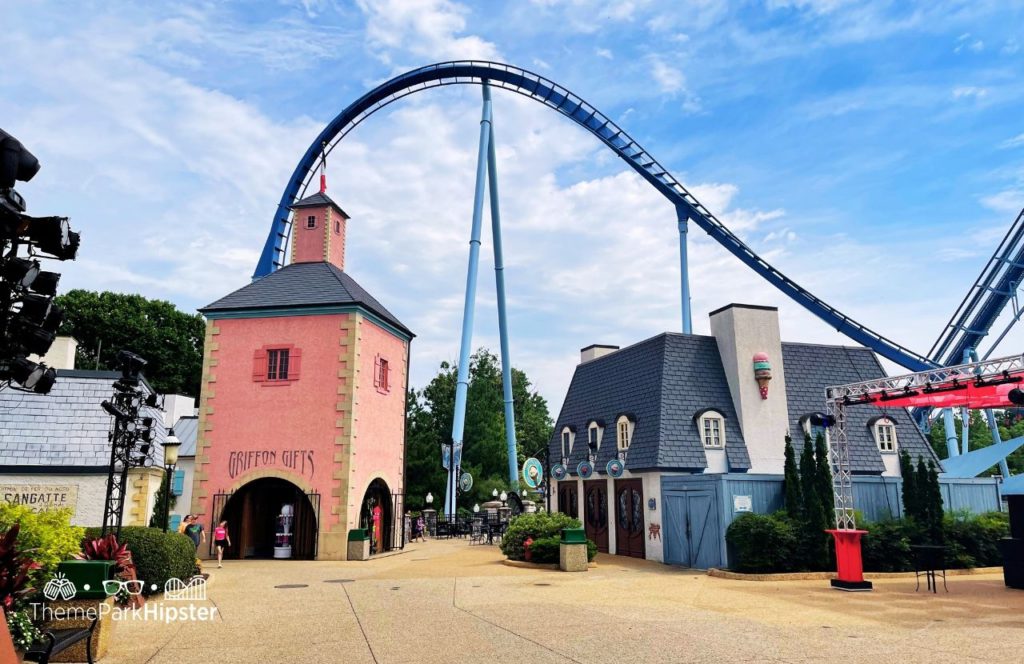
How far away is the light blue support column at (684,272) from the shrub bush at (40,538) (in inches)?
952

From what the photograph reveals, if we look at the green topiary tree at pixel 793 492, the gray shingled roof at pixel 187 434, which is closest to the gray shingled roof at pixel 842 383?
the green topiary tree at pixel 793 492

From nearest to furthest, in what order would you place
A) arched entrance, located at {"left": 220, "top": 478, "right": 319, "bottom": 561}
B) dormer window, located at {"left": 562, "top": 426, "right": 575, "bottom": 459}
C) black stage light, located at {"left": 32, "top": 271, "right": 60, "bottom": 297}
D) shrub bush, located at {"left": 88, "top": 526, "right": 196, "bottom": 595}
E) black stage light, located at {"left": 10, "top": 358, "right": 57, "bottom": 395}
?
black stage light, located at {"left": 32, "top": 271, "right": 60, "bottom": 297}, black stage light, located at {"left": 10, "top": 358, "right": 57, "bottom": 395}, shrub bush, located at {"left": 88, "top": 526, "right": 196, "bottom": 595}, arched entrance, located at {"left": 220, "top": 478, "right": 319, "bottom": 561}, dormer window, located at {"left": 562, "top": 426, "right": 575, "bottom": 459}

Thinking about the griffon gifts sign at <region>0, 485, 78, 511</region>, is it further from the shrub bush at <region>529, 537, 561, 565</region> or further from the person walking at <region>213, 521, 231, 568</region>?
the shrub bush at <region>529, 537, 561, 565</region>

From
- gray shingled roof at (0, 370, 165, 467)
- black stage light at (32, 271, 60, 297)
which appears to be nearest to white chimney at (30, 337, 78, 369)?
gray shingled roof at (0, 370, 165, 467)

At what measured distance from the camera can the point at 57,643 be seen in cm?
740

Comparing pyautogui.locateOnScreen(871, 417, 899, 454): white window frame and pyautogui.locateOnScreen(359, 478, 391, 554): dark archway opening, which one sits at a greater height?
pyautogui.locateOnScreen(871, 417, 899, 454): white window frame

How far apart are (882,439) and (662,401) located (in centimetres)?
758

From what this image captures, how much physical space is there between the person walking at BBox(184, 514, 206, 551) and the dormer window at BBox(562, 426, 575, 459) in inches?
506

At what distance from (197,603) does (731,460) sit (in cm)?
1483

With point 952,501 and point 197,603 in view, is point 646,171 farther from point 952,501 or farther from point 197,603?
point 197,603

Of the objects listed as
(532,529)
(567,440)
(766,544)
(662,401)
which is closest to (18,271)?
(532,529)

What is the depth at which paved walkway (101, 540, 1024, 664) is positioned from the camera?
29.0 ft

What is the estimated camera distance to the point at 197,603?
499 inches

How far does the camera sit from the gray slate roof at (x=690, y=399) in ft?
70.1
